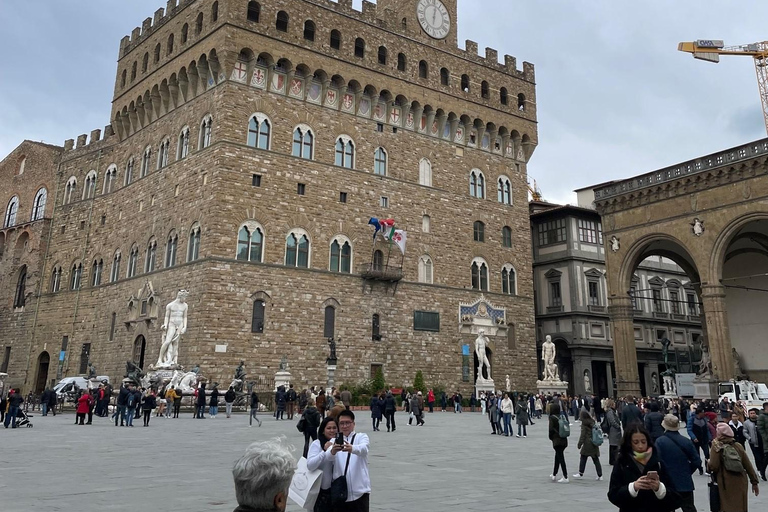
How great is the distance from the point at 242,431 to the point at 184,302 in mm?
10763

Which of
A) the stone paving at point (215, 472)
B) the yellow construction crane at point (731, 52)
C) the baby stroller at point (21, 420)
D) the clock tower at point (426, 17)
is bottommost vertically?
the stone paving at point (215, 472)

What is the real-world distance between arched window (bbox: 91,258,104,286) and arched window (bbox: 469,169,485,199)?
21968 mm

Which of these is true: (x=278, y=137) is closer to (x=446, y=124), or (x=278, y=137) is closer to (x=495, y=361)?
(x=446, y=124)

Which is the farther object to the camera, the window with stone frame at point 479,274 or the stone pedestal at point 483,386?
the window with stone frame at point 479,274

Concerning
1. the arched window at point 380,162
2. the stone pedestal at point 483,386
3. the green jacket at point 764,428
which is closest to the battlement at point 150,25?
the arched window at point 380,162

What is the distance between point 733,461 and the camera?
5816 millimetres

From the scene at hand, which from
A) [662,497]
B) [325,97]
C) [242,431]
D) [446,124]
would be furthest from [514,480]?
[446,124]

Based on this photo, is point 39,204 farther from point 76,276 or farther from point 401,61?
point 401,61

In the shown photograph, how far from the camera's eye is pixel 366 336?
100 feet

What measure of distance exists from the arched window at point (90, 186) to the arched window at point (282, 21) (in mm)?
15742

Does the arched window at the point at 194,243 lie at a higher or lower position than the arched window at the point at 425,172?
lower

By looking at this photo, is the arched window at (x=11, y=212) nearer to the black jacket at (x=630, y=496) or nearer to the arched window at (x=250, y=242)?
the arched window at (x=250, y=242)

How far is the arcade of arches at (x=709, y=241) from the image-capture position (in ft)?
87.7

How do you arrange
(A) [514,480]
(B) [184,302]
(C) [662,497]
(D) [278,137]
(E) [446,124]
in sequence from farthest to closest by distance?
(E) [446,124] → (D) [278,137] → (B) [184,302] → (A) [514,480] → (C) [662,497]
